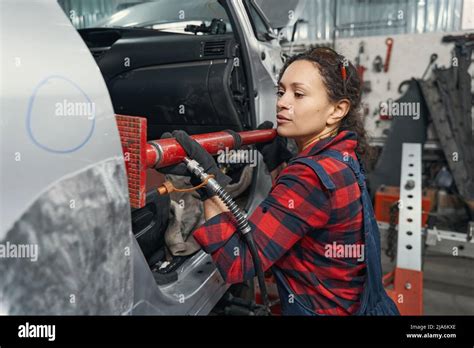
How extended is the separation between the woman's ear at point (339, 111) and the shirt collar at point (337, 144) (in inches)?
2.0

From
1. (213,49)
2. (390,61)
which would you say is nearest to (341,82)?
(213,49)

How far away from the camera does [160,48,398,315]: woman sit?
97 centimetres

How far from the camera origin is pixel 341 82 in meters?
1.12

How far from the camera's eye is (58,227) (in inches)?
24.4

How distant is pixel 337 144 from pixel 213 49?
98cm

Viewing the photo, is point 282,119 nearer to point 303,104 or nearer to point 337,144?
point 303,104

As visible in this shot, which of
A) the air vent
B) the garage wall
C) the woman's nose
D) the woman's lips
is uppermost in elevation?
the garage wall

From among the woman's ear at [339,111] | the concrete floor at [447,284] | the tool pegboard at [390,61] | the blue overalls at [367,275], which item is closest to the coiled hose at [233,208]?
the blue overalls at [367,275]

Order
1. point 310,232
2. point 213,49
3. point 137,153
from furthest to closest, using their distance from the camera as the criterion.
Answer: point 213,49, point 310,232, point 137,153

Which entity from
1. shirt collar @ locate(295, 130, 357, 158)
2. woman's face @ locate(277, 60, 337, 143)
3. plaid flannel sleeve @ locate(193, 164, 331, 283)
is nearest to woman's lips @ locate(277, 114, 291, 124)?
woman's face @ locate(277, 60, 337, 143)

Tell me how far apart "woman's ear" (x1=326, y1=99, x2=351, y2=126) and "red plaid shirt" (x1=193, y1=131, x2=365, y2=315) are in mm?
64

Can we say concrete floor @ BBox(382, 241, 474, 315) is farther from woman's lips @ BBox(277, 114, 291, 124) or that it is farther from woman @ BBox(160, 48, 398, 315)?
woman's lips @ BBox(277, 114, 291, 124)

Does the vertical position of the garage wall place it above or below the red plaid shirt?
above
